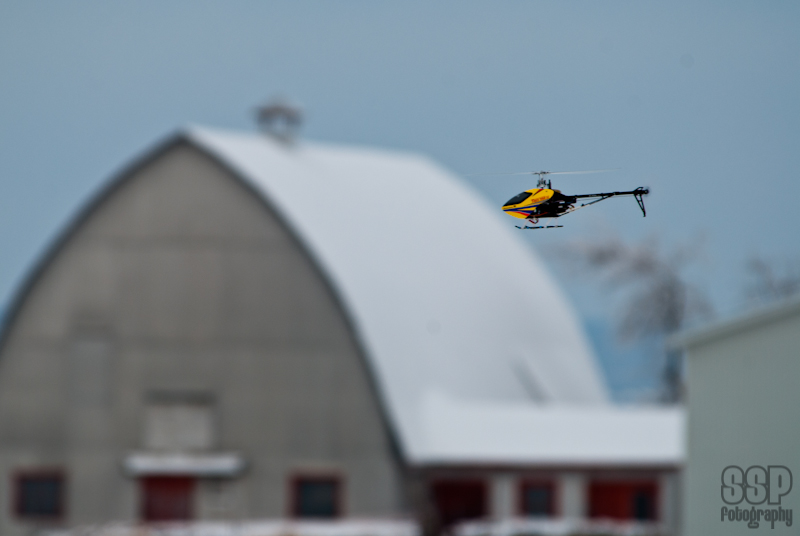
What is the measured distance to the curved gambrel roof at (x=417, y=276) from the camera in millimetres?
31156

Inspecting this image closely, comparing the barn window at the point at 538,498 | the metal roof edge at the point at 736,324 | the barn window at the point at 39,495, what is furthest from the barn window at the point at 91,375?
the metal roof edge at the point at 736,324

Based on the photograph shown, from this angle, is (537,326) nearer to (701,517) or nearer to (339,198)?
(339,198)

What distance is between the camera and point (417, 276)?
1339 inches

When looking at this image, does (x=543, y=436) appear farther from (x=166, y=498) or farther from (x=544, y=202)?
(x=544, y=202)

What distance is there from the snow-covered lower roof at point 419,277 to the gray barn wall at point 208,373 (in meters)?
0.78

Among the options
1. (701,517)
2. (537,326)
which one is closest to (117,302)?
(537,326)

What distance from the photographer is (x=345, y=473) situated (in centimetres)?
3028

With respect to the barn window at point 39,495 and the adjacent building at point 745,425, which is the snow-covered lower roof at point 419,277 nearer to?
the barn window at point 39,495

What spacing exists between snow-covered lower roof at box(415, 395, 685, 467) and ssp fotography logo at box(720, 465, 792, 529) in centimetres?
1278

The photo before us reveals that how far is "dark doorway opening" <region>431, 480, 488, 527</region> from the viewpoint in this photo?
3134cm

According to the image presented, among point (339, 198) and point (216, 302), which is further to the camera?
point (339, 198)

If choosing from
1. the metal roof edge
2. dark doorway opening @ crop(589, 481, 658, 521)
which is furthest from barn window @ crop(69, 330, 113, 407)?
the metal roof edge

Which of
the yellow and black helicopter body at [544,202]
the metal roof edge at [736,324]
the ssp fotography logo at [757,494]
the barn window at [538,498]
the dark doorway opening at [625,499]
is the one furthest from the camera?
the dark doorway opening at [625,499]

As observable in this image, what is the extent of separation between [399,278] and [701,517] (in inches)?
607
